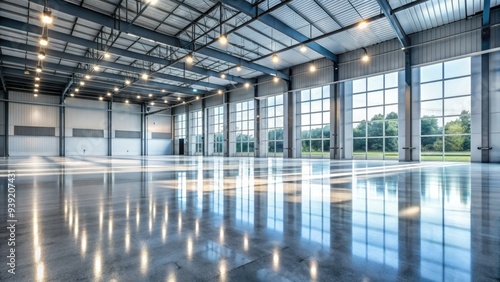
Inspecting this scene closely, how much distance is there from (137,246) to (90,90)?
4432 cm

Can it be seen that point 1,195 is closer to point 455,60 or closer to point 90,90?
point 455,60

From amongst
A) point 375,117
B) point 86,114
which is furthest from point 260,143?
point 86,114

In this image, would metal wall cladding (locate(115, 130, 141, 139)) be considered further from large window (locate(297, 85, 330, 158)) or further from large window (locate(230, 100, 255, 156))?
large window (locate(297, 85, 330, 158))

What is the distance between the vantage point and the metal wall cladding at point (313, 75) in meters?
25.6

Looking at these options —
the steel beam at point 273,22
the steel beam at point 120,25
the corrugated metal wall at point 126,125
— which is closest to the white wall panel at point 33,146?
the corrugated metal wall at point 126,125

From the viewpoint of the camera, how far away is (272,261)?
2488 millimetres

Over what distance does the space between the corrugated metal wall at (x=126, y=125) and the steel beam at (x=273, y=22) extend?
37367 mm

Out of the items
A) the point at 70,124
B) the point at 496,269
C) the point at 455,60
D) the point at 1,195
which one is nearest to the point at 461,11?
the point at 455,60

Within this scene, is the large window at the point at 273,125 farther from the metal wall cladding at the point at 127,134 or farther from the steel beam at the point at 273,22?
the metal wall cladding at the point at 127,134

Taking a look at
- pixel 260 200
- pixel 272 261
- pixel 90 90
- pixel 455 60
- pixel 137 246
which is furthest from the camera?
pixel 90 90

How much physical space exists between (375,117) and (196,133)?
30.6 meters

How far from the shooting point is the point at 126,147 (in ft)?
154

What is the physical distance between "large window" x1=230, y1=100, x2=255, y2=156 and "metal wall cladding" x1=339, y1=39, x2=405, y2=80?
13843 millimetres

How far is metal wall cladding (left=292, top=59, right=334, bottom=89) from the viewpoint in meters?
25.6
